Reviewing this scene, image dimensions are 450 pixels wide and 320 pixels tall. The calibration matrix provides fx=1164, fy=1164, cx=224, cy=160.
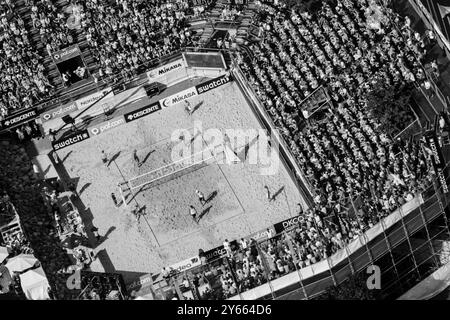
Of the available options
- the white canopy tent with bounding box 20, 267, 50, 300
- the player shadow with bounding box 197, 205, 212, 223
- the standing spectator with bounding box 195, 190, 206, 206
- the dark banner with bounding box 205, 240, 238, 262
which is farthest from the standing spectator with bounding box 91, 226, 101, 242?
the dark banner with bounding box 205, 240, 238, 262

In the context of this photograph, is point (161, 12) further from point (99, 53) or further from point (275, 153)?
point (275, 153)

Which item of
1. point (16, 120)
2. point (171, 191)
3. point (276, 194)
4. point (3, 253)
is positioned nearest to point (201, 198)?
point (171, 191)

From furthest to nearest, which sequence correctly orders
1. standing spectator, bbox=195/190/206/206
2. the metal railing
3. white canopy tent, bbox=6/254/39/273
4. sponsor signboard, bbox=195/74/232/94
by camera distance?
1. sponsor signboard, bbox=195/74/232/94
2. standing spectator, bbox=195/190/206/206
3. white canopy tent, bbox=6/254/39/273
4. the metal railing

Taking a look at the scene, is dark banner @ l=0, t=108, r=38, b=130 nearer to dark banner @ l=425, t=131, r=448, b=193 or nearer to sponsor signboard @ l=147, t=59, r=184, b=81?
sponsor signboard @ l=147, t=59, r=184, b=81

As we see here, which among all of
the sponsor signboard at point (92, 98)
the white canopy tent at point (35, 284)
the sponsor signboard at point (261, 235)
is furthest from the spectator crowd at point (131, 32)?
the white canopy tent at point (35, 284)

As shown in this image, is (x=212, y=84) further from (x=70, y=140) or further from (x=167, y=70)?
(x=70, y=140)

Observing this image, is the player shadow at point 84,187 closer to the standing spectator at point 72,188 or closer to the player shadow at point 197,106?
the standing spectator at point 72,188
